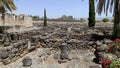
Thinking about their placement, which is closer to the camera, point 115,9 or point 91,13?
point 115,9

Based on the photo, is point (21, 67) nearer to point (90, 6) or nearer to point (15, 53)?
point (15, 53)

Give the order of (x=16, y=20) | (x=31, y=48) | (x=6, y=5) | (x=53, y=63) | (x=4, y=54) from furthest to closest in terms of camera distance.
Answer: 1. (x=16, y=20)
2. (x=6, y=5)
3. (x=31, y=48)
4. (x=53, y=63)
5. (x=4, y=54)

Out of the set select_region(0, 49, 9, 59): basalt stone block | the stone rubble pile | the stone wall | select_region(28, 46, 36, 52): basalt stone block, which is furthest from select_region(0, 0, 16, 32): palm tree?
select_region(0, 49, 9, 59): basalt stone block

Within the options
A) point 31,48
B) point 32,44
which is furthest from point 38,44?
point 31,48

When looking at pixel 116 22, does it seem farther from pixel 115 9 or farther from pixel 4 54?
pixel 4 54

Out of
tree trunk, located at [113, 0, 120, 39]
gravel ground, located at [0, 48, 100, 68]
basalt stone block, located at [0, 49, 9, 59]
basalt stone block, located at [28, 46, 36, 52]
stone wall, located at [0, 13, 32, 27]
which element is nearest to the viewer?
gravel ground, located at [0, 48, 100, 68]

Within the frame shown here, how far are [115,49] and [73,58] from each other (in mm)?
3414

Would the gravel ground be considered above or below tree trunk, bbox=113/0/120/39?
below

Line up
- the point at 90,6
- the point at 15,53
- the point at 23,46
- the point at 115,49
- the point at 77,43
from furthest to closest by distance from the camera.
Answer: the point at 90,6, the point at 77,43, the point at 23,46, the point at 15,53, the point at 115,49

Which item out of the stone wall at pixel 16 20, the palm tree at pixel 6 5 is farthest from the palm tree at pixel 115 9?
the stone wall at pixel 16 20

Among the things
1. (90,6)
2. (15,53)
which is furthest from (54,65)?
(90,6)

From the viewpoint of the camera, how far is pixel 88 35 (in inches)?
834

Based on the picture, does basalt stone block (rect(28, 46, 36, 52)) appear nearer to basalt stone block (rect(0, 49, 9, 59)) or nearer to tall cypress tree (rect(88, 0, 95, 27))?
basalt stone block (rect(0, 49, 9, 59))

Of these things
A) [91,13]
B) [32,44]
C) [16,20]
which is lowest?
[32,44]
